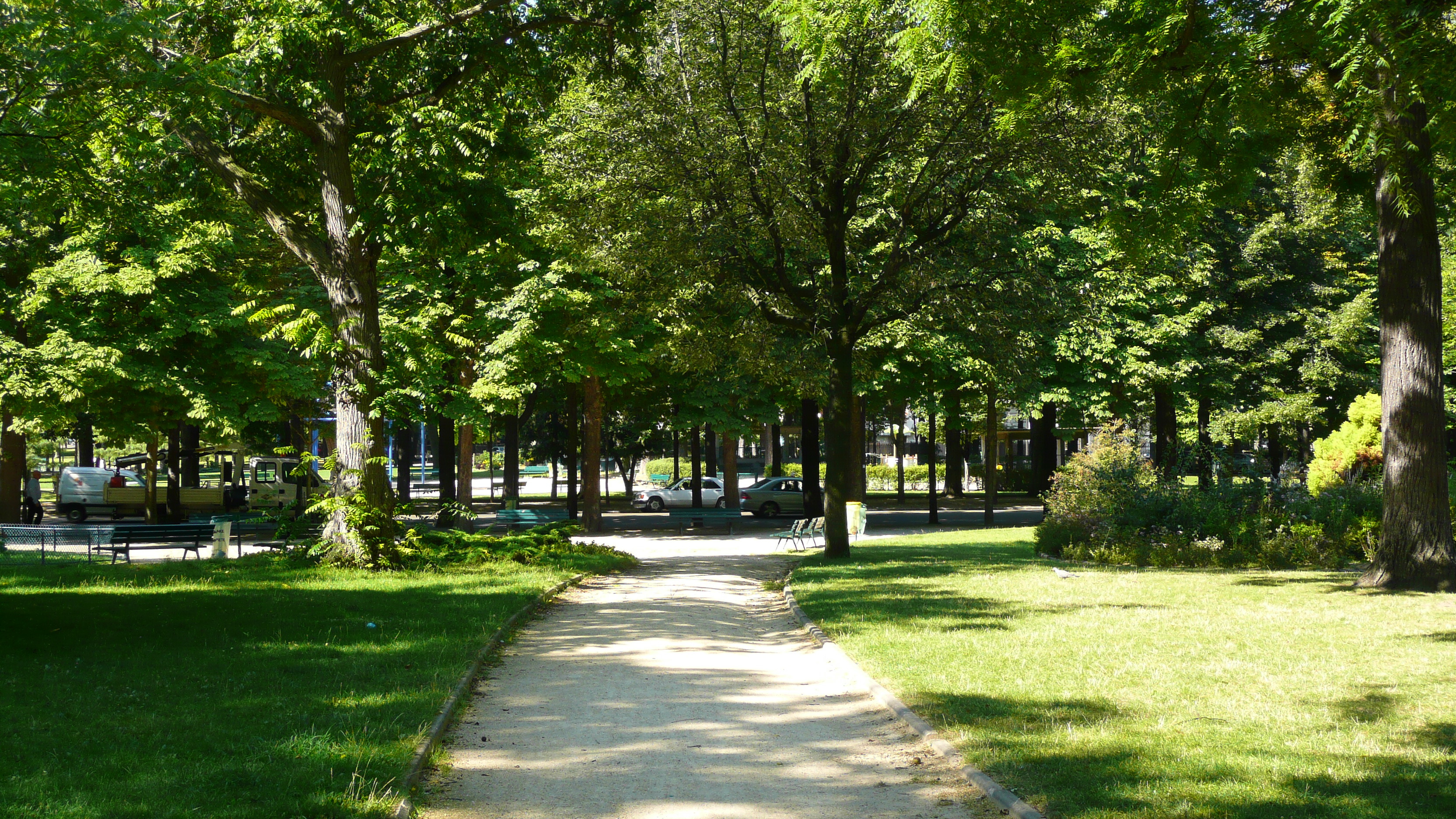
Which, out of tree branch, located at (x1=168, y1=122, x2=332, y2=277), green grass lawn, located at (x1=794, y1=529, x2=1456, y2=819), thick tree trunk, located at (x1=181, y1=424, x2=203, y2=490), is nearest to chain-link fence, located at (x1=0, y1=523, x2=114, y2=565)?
tree branch, located at (x1=168, y1=122, x2=332, y2=277)

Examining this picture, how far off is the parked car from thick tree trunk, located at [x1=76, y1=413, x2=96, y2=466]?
2509cm

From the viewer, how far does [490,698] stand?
27.4ft

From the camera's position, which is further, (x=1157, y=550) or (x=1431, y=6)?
(x=1157, y=550)

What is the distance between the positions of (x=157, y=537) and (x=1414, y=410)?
1997 cm

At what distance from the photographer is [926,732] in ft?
22.8

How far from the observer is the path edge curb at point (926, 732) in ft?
17.8

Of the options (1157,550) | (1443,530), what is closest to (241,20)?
(1157,550)

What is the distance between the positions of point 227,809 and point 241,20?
14.5 metres

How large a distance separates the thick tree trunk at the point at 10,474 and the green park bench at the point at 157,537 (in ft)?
36.6

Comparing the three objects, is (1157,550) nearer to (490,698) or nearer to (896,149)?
(896,149)

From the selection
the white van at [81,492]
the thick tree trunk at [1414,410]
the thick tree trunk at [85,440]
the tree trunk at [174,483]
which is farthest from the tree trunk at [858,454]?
the thick tree trunk at [85,440]

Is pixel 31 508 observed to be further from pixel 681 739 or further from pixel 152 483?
pixel 681 739

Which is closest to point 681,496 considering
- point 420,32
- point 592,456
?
point 592,456

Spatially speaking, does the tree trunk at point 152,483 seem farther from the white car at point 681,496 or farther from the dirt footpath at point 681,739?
the dirt footpath at point 681,739
